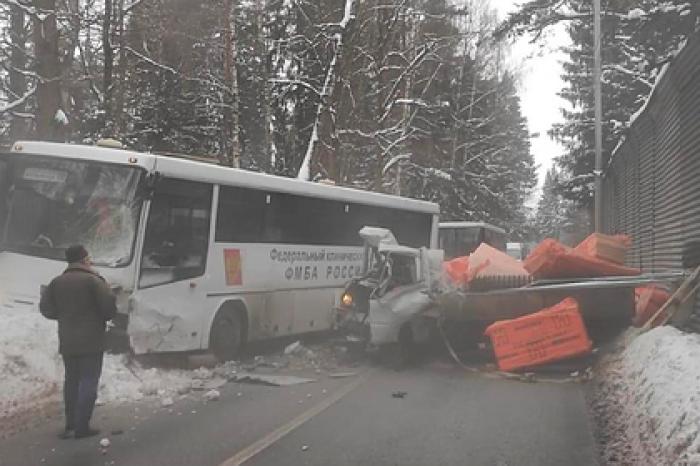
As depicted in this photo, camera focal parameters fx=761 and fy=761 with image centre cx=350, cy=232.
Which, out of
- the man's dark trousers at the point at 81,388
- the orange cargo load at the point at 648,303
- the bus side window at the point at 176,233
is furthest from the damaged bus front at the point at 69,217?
the orange cargo load at the point at 648,303

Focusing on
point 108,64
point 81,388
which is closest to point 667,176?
point 81,388

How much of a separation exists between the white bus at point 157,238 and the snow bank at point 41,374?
0.44 metres

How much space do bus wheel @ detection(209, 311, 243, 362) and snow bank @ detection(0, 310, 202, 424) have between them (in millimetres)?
1372

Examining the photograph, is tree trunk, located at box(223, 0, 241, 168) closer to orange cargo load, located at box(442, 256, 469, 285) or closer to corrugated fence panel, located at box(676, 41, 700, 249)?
orange cargo load, located at box(442, 256, 469, 285)

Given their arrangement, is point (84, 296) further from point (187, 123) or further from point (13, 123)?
point (187, 123)

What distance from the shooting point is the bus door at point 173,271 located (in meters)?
10.3

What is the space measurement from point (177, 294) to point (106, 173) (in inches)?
77.2

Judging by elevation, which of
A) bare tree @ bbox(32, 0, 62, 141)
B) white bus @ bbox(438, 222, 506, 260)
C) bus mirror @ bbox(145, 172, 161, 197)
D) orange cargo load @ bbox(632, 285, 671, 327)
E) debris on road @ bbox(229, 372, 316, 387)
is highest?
bare tree @ bbox(32, 0, 62, 141)

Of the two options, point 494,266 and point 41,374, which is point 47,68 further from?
point 494,266

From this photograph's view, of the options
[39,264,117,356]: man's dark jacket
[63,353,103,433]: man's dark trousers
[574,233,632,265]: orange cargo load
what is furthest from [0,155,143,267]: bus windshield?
[574,233,632,265]: orange cargo load

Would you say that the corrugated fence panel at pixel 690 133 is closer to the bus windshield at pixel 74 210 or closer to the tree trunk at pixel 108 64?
the bus windshield at pixel 74 210

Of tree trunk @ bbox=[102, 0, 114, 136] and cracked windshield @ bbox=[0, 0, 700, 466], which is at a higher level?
tree trunk @ bbox=[102, 0, 114, 136]

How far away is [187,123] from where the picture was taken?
1114 inches

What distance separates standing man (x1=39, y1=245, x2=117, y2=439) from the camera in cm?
731
